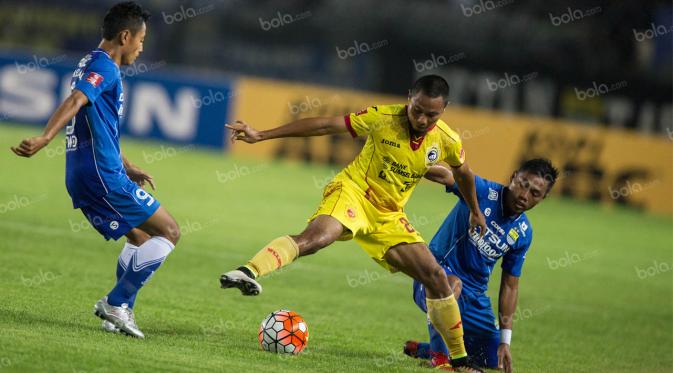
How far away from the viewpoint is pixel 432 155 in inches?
299

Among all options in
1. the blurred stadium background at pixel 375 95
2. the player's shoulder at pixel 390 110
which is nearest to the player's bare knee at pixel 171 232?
the player's shoulder at pixel 390 110

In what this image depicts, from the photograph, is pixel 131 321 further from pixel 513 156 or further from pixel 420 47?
pixel 420 47

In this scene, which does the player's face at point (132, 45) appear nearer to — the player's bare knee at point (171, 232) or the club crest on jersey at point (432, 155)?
the player's bare knee at point (171, 232)

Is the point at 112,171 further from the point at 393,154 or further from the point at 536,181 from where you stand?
the point at 536,181

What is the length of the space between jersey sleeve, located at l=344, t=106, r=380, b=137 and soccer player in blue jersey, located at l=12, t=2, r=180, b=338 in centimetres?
138

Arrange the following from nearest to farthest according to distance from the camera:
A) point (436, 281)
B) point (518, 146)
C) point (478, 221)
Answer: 1. point (436, 281)
2. point (478, 221)
3. point (518, 146)

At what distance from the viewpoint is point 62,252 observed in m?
11.0

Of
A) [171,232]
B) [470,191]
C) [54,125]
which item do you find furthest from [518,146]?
[54,125]

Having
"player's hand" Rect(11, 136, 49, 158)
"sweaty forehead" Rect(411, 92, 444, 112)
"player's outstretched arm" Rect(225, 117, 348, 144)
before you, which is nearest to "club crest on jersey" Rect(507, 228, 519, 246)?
"sweaty forehead" Rect(411, 92, 444, 112)

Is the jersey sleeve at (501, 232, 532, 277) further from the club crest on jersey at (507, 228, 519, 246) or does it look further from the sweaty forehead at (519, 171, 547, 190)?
the sweaty forehead at (519, 171, 547, 190)

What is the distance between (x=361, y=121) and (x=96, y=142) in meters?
1.79

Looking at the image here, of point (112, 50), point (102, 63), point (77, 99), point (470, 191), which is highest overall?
point (112, 50)

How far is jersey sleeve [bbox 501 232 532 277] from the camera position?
7.94 metres

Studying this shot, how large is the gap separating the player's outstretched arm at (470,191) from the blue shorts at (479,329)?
539 mm
